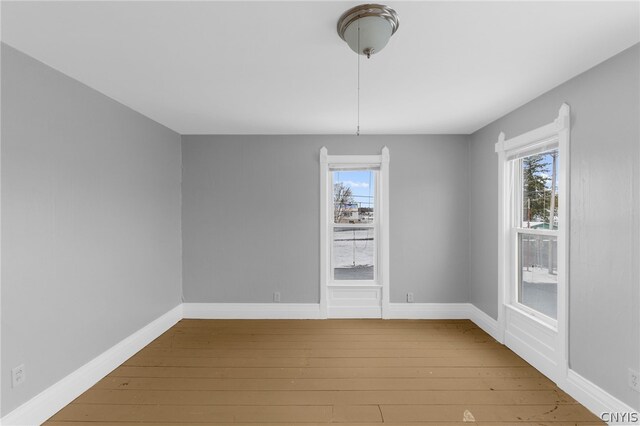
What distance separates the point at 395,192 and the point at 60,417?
389 cm

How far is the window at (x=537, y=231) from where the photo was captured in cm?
278

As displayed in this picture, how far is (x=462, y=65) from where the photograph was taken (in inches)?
86.6

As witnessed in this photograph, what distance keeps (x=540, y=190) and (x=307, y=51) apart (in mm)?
2498

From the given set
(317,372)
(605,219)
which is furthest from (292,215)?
(605,219)

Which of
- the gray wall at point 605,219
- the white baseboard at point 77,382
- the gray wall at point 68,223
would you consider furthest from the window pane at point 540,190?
the white baseboard at point 77,382

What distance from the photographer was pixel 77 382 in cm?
247

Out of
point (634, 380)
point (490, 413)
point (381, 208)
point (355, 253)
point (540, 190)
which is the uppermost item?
point (540, 190)

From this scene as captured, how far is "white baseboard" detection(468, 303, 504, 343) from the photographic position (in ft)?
11.7

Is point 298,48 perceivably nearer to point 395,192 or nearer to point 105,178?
point 105,178

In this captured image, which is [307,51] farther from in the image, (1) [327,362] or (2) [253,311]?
(2) [253,311]

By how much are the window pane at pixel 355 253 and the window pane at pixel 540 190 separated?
1869mm

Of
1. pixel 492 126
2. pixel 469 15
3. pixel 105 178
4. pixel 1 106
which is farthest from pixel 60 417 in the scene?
pixel 492 126

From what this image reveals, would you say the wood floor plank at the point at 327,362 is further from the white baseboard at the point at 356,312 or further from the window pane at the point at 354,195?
the window pane at the point at 354,195

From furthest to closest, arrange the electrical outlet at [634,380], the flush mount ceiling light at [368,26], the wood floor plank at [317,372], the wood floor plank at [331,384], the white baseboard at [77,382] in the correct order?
the wood floor plank at [317,372], the wood floor plank at [331,384], the white baseboard at [77,382], the electrical outlet at [634,380], the flush mount ceiling light at [368,26]
